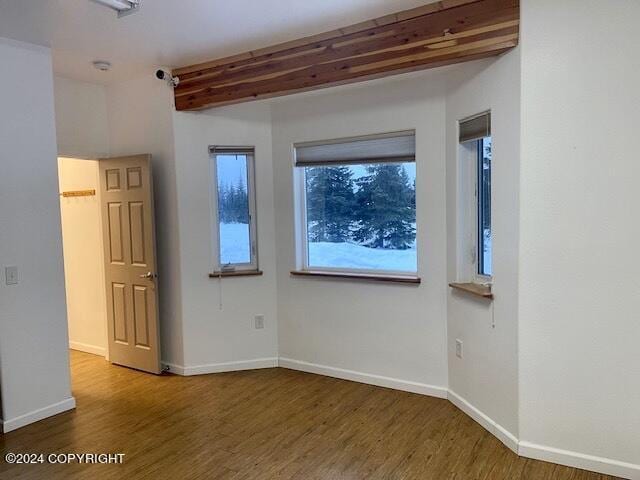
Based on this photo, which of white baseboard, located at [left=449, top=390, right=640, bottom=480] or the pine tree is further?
the pine tree

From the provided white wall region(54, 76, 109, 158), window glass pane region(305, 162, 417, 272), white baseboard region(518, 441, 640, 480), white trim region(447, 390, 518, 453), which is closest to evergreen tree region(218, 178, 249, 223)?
window glass pane region(305, 162, 417, 272)

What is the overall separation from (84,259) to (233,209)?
1.77 metres

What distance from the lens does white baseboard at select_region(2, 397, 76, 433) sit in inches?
118

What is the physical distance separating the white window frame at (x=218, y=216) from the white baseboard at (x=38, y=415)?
57.8 inches

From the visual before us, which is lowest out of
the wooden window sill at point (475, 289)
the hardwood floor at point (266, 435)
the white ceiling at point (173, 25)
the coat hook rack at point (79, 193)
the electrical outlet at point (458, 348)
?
the hardwood floor at point (266, 435)

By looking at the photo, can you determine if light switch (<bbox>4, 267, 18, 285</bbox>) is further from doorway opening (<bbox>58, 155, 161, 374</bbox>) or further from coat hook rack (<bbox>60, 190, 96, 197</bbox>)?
coat hook rack (<bbox>60, 190, 96, 197</bbox>)

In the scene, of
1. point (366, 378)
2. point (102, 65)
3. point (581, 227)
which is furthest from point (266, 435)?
point (102, 65)

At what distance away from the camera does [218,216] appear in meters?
4.02

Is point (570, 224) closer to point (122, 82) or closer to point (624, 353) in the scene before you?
point (624, 353)

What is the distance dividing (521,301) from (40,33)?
336cm

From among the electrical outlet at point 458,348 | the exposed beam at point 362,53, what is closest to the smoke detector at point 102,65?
the exposed beam at point 362,53

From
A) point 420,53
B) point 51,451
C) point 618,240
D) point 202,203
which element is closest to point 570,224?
point 618,240

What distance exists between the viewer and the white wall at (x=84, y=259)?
4465 millimetres

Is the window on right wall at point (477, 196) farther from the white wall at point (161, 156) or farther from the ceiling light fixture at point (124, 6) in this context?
the white wall at point (161, 156)
